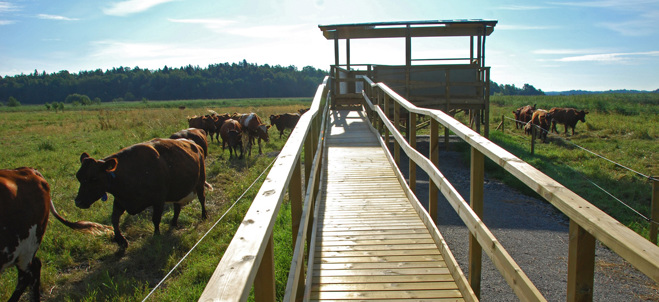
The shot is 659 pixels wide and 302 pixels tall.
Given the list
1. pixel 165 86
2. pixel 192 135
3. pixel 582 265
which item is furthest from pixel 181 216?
pixel 165 86

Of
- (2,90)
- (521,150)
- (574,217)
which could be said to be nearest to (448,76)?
(521,150)

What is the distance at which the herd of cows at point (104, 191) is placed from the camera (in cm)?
504

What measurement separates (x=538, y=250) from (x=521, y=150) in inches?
392

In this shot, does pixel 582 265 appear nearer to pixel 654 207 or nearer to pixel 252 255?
pixel 252 255

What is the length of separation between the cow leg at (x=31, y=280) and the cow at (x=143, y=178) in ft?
4.80

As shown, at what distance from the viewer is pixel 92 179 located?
675cm

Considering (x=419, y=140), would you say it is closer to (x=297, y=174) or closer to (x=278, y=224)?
(x=278, y=224)

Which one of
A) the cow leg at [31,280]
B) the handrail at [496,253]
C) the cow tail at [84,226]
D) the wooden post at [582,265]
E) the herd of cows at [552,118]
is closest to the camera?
the wooden post at [582,265]

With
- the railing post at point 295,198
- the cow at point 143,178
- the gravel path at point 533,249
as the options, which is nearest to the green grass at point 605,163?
the gravel path at point 533,249

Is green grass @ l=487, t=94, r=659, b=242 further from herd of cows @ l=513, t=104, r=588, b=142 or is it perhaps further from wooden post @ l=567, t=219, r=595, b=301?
wooden post @ l=567, t=219, r=595, b=301

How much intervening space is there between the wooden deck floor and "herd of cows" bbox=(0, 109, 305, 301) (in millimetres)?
2672

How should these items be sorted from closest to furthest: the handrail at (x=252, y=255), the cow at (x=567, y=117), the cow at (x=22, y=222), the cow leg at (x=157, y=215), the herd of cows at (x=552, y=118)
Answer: the handrail at (x=252, y=255) < the cow at (x=22, y=222) < the cow leg at (x=157, y=215) < the herd of cows at (x=552, y=118) < the cow at (x=567, y=117)

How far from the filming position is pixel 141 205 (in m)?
7.35

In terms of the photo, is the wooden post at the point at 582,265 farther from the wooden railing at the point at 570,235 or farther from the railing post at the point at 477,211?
the railing post at the point at 477,211
